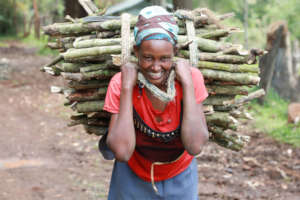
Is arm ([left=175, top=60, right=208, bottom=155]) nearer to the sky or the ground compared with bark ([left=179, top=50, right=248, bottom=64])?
nearer to the ground

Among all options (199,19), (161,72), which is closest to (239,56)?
(199,19)

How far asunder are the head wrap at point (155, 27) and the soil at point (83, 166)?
9.08ft

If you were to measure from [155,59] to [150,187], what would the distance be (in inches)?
33.2

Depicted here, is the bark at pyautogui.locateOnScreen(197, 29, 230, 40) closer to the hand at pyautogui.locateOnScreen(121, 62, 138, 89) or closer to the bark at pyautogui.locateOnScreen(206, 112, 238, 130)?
the bark at pyautogui.locateOnScreen(206, 112, 238, 130)

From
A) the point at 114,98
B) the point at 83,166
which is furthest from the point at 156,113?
the point at 83,166

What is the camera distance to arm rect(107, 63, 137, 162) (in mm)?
1977

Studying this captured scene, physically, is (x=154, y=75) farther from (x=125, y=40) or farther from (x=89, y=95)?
(x=89, y=95)

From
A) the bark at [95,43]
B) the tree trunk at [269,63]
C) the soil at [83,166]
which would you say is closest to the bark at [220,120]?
the bark at [95,43]

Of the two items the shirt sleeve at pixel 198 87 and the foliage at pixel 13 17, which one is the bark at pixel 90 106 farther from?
the foliage at pixel 13 17

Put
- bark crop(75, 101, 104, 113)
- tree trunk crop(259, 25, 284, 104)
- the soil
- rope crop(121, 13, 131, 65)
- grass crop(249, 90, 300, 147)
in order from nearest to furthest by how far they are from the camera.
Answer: rope crop(121, 13, 131, 65), bark crop(75, 101, 104, 113), the soil, grass crop(249, 90, 300, 147), tree trunk crop(259, 25, 284, 104)

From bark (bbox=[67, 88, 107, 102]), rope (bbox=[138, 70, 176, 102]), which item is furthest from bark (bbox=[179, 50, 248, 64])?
bark (bbox=[67, 88, 107, 102])

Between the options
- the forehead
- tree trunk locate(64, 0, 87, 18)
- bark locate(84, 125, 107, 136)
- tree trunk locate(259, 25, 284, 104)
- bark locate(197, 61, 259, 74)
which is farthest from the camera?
tree trunk locate(259, 25, 284, 104)

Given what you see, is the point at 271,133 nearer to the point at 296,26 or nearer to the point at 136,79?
the point at 136,79

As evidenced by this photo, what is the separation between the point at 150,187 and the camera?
2.26 metres
